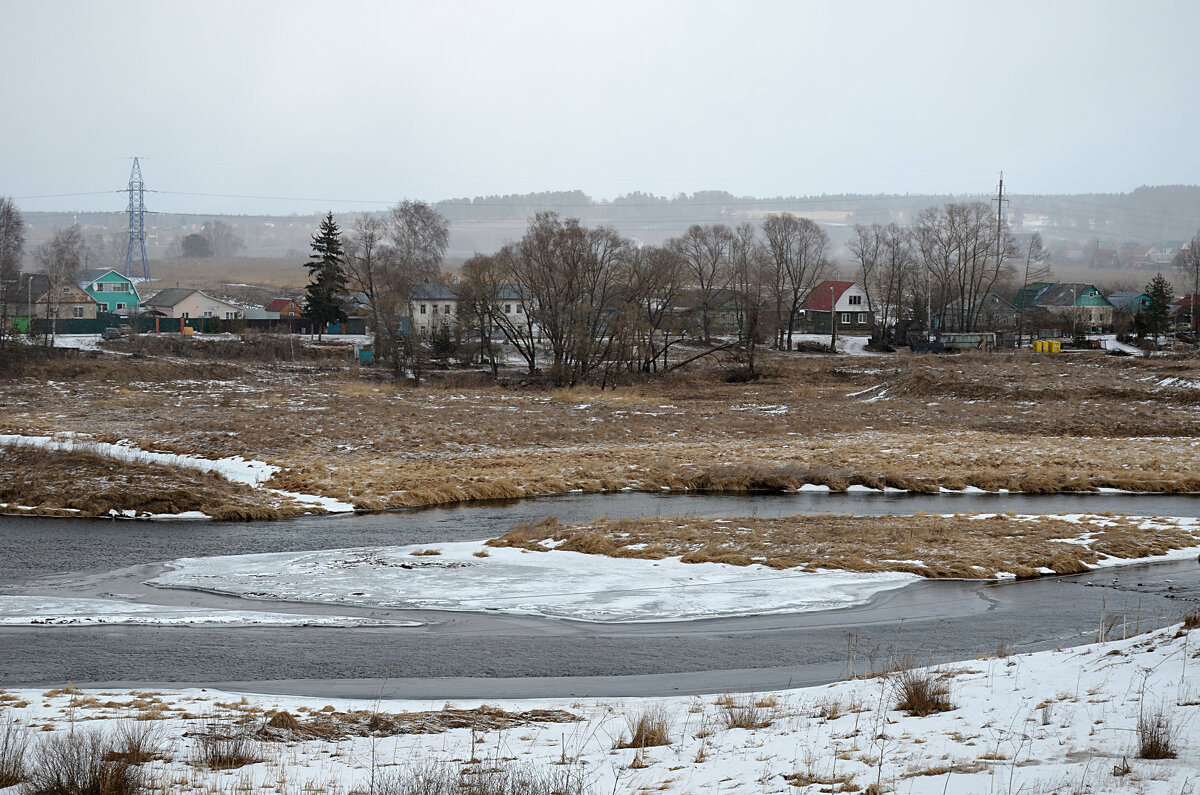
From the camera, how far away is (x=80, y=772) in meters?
8.06

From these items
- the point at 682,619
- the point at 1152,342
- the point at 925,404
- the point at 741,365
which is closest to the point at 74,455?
the point at 682,619

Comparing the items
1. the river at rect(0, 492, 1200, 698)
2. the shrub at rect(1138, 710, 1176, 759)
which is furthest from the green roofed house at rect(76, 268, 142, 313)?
the shrub at rect(1138, 710, 1176, 759)

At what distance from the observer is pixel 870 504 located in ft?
92.9

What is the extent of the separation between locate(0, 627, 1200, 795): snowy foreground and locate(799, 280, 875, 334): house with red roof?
114m

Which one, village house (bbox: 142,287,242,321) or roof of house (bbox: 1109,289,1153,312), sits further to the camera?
roof of house (bbox: 1109,289,1153,312)

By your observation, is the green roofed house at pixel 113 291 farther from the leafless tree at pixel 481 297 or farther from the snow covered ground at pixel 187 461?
the snow covered ground at pixel 187 461

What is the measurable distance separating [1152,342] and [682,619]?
8135 centimetres

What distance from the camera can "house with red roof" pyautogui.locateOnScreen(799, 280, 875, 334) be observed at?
123125 millimetres

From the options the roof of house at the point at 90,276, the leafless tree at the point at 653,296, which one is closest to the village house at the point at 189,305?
the roof of house at the point at 90,276

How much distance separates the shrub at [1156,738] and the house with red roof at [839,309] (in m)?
116

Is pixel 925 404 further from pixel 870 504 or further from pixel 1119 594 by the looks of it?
pixel 1119 594

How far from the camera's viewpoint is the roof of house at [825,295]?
124062 mm

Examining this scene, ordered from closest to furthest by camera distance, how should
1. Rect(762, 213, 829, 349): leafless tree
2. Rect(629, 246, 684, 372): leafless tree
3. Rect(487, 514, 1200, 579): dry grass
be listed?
1. Rect(487, 514, 1200, 579): dry grass
2. Rect(629, 246, 684, 372): leafless tree
3. Rect(762, 213, 829, 349): leafless tree

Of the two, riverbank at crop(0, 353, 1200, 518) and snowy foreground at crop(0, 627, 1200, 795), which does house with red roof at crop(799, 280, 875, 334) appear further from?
snowy foreground at crop(0, 627, 1200, 795)
